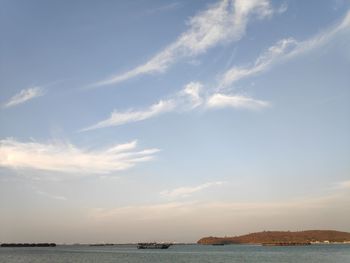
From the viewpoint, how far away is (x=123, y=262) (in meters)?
90.2

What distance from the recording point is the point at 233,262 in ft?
289

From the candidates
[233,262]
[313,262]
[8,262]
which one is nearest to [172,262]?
[233,262]

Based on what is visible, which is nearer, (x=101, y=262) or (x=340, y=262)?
(x=340, y=262)

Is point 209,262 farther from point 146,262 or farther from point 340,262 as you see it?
point 340,262

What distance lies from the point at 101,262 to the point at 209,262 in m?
24.3

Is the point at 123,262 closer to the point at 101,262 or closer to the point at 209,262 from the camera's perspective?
the point at 101,262

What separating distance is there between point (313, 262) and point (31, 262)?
204 ft

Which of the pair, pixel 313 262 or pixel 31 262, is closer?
pixel 313 262

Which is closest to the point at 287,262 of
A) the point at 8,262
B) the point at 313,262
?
the point at 313,262

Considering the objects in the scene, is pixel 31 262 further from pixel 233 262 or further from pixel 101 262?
Result: pixel 233 262

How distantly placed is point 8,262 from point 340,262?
238 feet

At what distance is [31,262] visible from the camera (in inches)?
3595

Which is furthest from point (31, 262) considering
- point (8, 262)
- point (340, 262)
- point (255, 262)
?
point (340, 262)

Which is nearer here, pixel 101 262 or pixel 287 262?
pixel 287 262
